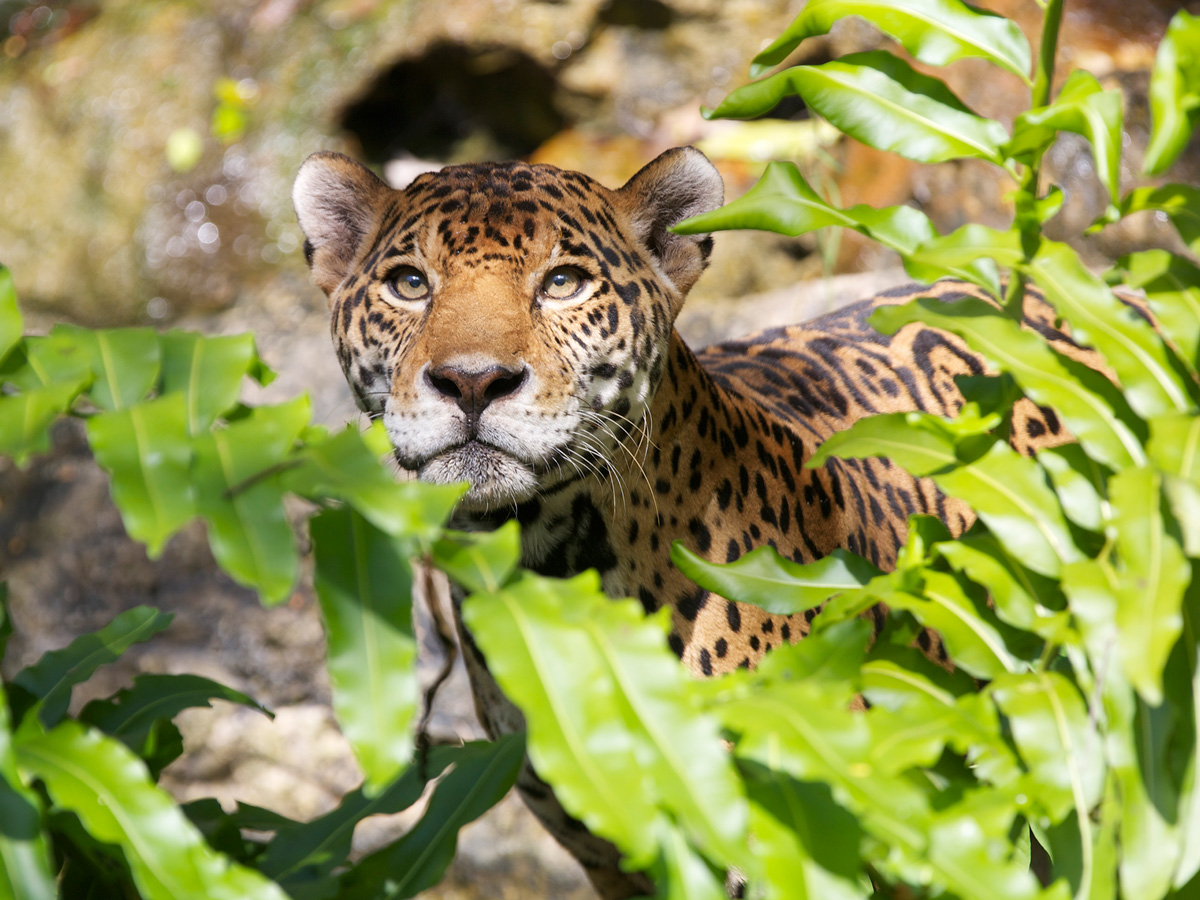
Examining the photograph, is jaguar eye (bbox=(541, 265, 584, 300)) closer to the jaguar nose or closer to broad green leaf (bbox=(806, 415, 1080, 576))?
the jaguar nose

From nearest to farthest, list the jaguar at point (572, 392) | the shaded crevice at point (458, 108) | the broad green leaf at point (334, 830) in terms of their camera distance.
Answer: the broad green leaf at point (334, 830), the jaguar at point (572, 392), the shaded crevice at point (458, 108)

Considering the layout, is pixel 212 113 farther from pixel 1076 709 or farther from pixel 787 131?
pixel 1076 709

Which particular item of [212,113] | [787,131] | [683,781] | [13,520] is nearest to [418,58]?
[212,113]

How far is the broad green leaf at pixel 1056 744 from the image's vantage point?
4.84 ft

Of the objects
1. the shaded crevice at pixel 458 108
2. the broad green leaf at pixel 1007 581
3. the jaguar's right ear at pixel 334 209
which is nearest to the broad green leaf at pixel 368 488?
the broad green leaf at pixel 1007 581

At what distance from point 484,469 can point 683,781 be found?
1571mm

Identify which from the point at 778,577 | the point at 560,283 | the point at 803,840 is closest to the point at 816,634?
the point at 778,577

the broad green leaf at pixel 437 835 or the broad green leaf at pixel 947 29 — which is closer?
the broad green leaf at pixel 437 835

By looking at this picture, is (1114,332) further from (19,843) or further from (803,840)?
(19,843)

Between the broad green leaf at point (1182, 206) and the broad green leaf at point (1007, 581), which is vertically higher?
the broad green leaf at point (1182, 206)

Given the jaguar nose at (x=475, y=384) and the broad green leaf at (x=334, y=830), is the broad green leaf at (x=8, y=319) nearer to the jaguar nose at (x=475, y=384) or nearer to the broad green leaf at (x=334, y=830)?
the broad green leaf at (x=334, y=830)

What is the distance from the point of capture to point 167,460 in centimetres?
135

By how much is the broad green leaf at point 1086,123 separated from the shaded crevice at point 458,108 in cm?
789

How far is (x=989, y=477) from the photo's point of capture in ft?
5.55
